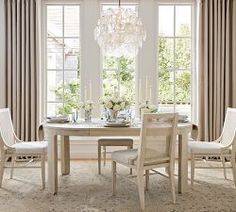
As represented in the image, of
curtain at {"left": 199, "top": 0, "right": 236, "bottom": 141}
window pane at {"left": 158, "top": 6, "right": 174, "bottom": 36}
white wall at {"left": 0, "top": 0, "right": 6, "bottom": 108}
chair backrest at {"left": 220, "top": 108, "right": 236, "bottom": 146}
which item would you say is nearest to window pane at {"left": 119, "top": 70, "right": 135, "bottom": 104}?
window pane at {"left": 158, "top": 6, "right": 174, "bottom": 36}

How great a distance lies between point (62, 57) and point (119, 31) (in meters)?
2.12

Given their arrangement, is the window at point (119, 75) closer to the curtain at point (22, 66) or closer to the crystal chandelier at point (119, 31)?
the curtain at point (22, 66)

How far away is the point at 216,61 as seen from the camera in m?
6.38

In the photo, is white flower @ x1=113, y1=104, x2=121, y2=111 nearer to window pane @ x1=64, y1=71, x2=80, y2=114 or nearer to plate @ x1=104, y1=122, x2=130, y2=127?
plate @ x1=104, y1=122, x2=130, y2=127

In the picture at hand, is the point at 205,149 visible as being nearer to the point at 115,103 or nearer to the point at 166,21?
the point at 115,103

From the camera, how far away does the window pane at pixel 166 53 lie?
669cm

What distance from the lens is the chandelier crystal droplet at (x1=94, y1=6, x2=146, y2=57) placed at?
484 centimetres

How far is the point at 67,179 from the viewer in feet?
16.7

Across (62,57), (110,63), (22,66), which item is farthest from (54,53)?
(110,63)

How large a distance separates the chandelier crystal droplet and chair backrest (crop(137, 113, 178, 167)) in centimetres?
130

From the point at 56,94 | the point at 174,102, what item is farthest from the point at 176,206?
the point at 56,94

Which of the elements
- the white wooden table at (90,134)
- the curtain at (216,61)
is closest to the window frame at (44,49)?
the curtain at (216,61)

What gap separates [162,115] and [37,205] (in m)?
1.51

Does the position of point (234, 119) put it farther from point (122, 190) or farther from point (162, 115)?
point (122, 190)
